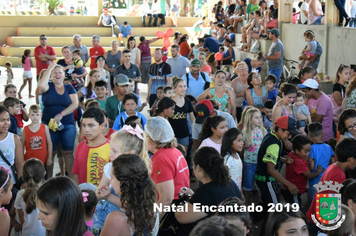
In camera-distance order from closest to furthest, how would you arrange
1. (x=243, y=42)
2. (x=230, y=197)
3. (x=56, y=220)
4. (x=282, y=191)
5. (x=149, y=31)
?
1. (x=56, y=220)
2. (x=230, y=197)
3. (x=282, y=191)
4. (x=243, y=42)
5. (x=149, y=31)

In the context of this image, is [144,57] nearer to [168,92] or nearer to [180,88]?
[168,92]

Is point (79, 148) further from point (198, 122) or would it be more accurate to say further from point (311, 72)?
point (311, 72)

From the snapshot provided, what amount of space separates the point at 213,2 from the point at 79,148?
21.0 meters

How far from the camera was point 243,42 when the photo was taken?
17172mm

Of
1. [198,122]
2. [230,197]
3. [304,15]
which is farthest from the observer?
[304,15]

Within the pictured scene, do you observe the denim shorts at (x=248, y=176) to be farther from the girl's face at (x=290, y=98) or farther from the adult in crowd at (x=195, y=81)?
the adult in crowd at (x=195, y=81)

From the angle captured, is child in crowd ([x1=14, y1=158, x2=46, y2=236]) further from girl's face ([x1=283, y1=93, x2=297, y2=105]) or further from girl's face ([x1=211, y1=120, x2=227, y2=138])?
girl's face ([x1=283, y1=93, x2=297, y2=105])

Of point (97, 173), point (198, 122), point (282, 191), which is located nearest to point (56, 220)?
point (97, 173)

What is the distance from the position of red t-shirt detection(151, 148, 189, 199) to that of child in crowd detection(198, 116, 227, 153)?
135 cm

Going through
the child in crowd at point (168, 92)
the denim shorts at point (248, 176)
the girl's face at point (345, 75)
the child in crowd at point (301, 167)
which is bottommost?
the denim shorts at point (248, 176)

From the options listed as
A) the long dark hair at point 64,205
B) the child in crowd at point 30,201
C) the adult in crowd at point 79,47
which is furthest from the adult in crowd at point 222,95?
the adult in crowd at point 79,47

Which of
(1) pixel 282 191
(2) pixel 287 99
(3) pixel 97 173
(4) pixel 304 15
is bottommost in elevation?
(1) pixel 282 191

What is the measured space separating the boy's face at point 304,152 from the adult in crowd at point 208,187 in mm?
1928

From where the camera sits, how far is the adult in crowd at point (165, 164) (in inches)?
152
